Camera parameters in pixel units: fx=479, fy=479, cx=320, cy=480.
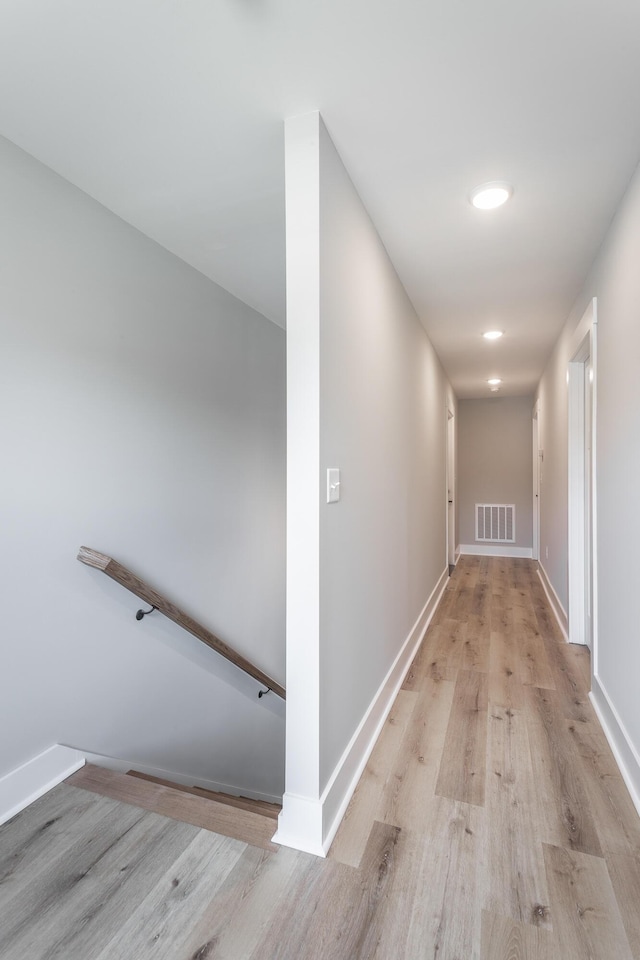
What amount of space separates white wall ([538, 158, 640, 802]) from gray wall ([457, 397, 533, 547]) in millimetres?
4409

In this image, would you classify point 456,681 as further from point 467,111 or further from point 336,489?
point 467,111

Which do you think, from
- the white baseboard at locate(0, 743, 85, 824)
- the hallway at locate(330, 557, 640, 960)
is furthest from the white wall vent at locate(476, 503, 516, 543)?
the white baseboard at locate(0, 743, 85, 824)

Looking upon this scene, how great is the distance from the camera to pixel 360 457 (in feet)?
6.46

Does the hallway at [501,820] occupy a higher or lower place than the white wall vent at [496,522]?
lower

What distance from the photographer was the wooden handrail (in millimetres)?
1821

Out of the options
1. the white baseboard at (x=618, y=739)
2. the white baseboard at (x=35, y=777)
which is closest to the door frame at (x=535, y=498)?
the white baseboard at (x=618, y=739)

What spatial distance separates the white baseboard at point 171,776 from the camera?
1.88 meters

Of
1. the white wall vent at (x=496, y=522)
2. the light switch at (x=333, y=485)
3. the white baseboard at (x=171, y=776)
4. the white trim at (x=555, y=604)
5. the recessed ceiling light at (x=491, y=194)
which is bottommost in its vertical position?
the white baseboard at (x=171, y=776)

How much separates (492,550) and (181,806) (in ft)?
20.2

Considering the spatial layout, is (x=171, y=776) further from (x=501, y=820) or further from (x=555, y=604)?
(x=555, y=604)

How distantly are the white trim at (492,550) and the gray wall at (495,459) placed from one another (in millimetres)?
74

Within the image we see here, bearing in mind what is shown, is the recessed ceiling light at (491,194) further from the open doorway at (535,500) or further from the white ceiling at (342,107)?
the open doorway at (535,500)

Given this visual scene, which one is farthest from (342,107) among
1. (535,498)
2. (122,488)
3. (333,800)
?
(535,498)

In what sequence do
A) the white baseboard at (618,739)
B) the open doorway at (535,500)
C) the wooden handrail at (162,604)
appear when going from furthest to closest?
the open doorway at (535,500) → the wooden handrail at (162,604) → the white baseboard at (618,739)
